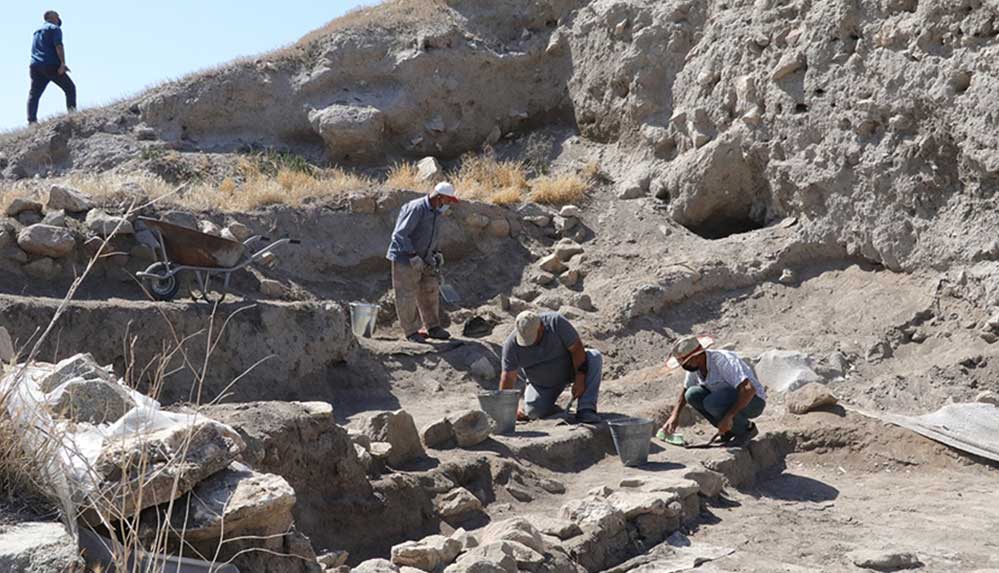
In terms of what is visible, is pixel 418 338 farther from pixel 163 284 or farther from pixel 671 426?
pixel 671 426

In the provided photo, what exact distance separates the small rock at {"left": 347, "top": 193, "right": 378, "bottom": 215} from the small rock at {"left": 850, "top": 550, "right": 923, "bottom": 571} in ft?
27.5

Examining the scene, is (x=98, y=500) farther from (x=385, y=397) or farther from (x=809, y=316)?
(x=809, y=316)

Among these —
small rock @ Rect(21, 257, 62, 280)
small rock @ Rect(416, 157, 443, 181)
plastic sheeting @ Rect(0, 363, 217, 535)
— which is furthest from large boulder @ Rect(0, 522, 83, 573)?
small rock @ Rect(416, 157, 443, 181)

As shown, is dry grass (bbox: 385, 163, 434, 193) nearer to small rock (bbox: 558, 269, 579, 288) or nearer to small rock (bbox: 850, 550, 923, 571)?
small rock (bbox: 558, 269, 579, 288)

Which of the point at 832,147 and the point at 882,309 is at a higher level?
the point at 832,147

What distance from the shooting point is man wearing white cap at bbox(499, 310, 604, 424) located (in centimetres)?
858

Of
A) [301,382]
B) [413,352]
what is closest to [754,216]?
[413,352]

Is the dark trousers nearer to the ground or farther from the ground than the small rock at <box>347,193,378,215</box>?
farther from the ground

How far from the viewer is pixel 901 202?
11.8 m

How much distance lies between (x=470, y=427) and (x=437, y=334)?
12.4 feet

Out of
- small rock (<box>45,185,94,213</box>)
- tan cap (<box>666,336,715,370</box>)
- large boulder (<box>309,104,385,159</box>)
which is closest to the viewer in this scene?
tan cap (<box>666,336,715,370</box>)

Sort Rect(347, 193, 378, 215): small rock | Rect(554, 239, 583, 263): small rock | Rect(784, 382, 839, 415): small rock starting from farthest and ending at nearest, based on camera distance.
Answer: Rect(554, 239, 583, 263): small rock, Rect(347, 193, 378, 215): small rock, Rect(784, 382, 839, 415): small rock

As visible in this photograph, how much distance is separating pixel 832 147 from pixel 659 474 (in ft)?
20.8

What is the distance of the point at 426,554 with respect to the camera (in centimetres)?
522
